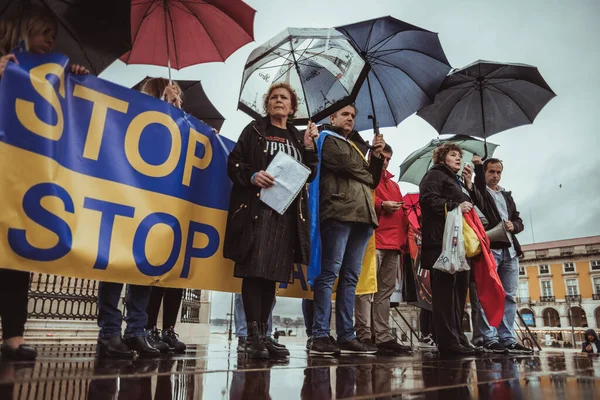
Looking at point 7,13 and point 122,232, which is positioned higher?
point 7,13

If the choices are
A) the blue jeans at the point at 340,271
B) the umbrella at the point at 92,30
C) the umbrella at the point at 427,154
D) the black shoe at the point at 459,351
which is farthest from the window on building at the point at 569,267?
the umbrella at the point at 92,30

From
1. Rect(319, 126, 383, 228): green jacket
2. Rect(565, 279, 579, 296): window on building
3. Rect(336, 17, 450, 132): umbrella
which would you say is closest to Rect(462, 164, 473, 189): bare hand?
Rect(336, 17, 450, 132): umbrella

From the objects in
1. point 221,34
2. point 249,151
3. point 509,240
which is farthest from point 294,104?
point 509,240

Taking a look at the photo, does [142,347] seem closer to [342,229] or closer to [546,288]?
[342,229]

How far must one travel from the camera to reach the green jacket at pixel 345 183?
3.31 meters

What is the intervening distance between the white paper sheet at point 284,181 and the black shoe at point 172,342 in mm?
1395

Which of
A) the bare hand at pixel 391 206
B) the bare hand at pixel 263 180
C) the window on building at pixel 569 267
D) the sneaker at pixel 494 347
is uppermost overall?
the window on building at pixel 569 267

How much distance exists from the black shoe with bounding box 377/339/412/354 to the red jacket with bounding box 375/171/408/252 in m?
0.99

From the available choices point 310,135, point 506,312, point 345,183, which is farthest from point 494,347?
point 310,135

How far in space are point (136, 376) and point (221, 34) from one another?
3295 millimetres

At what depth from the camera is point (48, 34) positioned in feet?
8.16

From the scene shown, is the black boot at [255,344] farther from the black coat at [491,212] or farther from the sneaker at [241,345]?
the black coat at [491,212]

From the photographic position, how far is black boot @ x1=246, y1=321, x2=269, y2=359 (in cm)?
249

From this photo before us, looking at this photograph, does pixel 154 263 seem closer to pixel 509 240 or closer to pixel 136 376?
pixel 136 376
